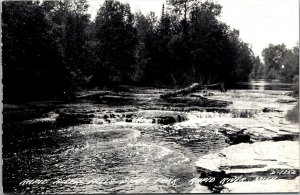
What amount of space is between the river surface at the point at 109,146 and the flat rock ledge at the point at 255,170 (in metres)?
0.47

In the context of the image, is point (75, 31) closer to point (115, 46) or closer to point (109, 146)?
point (115, 46)

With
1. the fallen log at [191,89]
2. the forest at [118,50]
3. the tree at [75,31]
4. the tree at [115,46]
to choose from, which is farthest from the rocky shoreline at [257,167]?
the tree at [115,46]

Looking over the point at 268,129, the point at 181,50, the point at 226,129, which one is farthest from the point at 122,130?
the point at 181,50

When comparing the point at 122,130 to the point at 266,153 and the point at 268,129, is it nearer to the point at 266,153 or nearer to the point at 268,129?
the point at 268,129

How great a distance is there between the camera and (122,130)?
10938 mm

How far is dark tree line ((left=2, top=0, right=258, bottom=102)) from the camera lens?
9.95m

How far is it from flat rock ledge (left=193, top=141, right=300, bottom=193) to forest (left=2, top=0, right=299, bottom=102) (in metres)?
1.86

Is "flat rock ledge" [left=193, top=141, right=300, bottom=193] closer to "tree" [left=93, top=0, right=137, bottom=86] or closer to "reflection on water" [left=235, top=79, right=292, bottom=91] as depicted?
"reflection on water" [left=235, top=79, right=292, bottom=91]

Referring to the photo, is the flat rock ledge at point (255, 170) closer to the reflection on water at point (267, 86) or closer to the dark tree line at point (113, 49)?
the reflection on water at point (267, 86)

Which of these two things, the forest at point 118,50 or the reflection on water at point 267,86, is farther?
the reflection on water at point 267,86

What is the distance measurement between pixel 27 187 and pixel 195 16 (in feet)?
51.6

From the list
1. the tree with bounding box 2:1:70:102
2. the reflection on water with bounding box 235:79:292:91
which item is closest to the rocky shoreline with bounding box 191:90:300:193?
the reflection on water with bounding box 235:79:292:91

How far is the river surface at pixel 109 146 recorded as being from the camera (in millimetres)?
6594

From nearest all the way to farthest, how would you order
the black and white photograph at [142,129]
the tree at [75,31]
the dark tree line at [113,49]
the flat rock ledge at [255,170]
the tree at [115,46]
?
1. the flat rock ledge at [255,170]
2. the black and white photograph at [142,129]
3. the dark tree line at [113,49]
4. the tree at [75,31]
5. the tree at [115,46]
